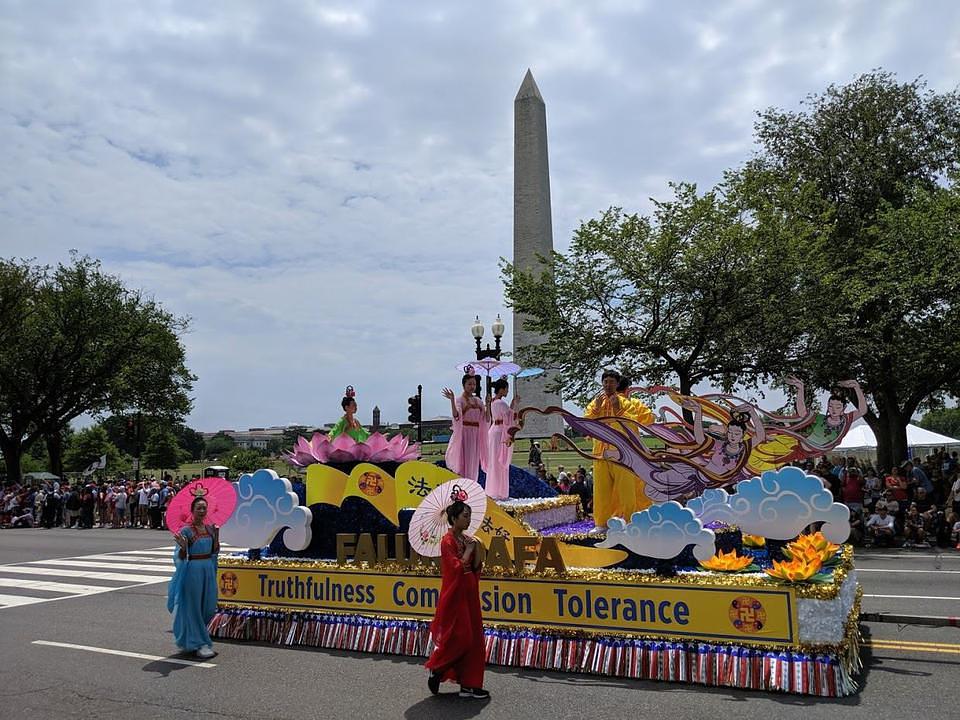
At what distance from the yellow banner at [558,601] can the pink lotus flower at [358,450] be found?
1405 millimetres

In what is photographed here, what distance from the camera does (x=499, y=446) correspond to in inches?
445

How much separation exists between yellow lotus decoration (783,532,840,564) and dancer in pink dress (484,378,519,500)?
15.5 feet

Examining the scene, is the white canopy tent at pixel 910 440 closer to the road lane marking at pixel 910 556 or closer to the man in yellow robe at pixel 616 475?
the road lane marking at pixel 910 556

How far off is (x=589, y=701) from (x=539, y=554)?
5.09 ft

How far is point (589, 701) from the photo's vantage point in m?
6.07

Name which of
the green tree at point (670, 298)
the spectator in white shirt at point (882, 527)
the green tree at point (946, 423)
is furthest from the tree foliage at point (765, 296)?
the green tree at point (946, 423)

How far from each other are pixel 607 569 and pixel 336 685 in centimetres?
268

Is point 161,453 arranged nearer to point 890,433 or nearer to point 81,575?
point 81,575

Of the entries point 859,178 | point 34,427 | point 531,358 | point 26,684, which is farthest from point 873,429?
point 34,427

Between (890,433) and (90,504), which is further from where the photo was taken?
(90,504)

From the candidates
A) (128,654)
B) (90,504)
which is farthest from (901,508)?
(90,504)

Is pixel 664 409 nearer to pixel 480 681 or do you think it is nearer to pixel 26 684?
pixel 480 681

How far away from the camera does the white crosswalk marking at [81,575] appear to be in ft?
41.0

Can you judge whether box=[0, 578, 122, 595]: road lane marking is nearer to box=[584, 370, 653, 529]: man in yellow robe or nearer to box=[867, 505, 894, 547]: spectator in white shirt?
box=[584, 370, 653, 529]: man in yellow robe
